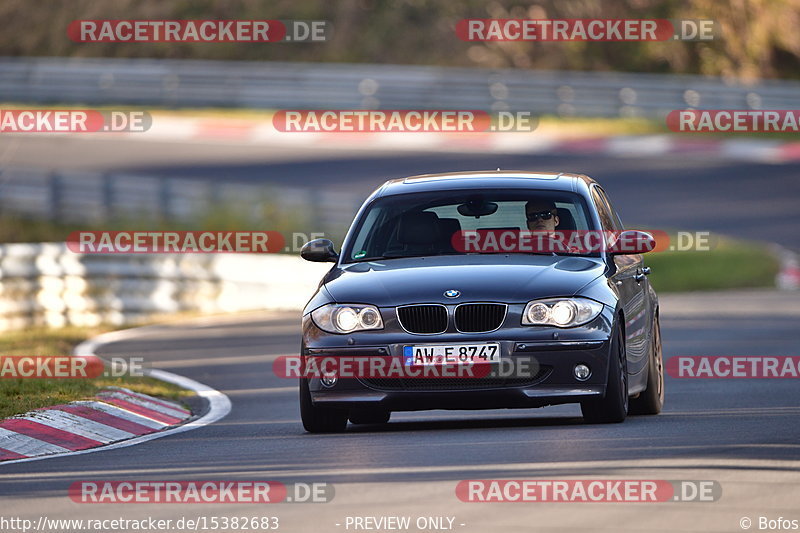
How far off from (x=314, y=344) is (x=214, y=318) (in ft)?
45.0

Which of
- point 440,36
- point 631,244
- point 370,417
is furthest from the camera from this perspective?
point 440,36

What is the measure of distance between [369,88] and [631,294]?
3277 centimetres

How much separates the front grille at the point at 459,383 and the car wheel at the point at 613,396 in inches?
16.3

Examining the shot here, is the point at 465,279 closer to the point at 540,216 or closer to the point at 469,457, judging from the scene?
the point at 540,216

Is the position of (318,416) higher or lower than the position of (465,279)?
lower

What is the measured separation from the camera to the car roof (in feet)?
39.7

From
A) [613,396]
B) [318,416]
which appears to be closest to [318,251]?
[318,416]

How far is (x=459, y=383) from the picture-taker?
35.1ft

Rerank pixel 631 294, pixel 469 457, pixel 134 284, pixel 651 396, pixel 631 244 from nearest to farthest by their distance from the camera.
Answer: pixel 469 457 → pixel 631 244 → pixel 631 294 → pixel 651 396 → pixel 134 284

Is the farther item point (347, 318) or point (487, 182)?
point (487, 182)

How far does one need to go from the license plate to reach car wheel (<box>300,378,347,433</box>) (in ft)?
2.62

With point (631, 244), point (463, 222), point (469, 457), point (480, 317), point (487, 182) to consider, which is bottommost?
point (469, 457)

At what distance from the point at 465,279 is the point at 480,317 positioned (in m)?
0.29

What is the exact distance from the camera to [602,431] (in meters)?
10.8
